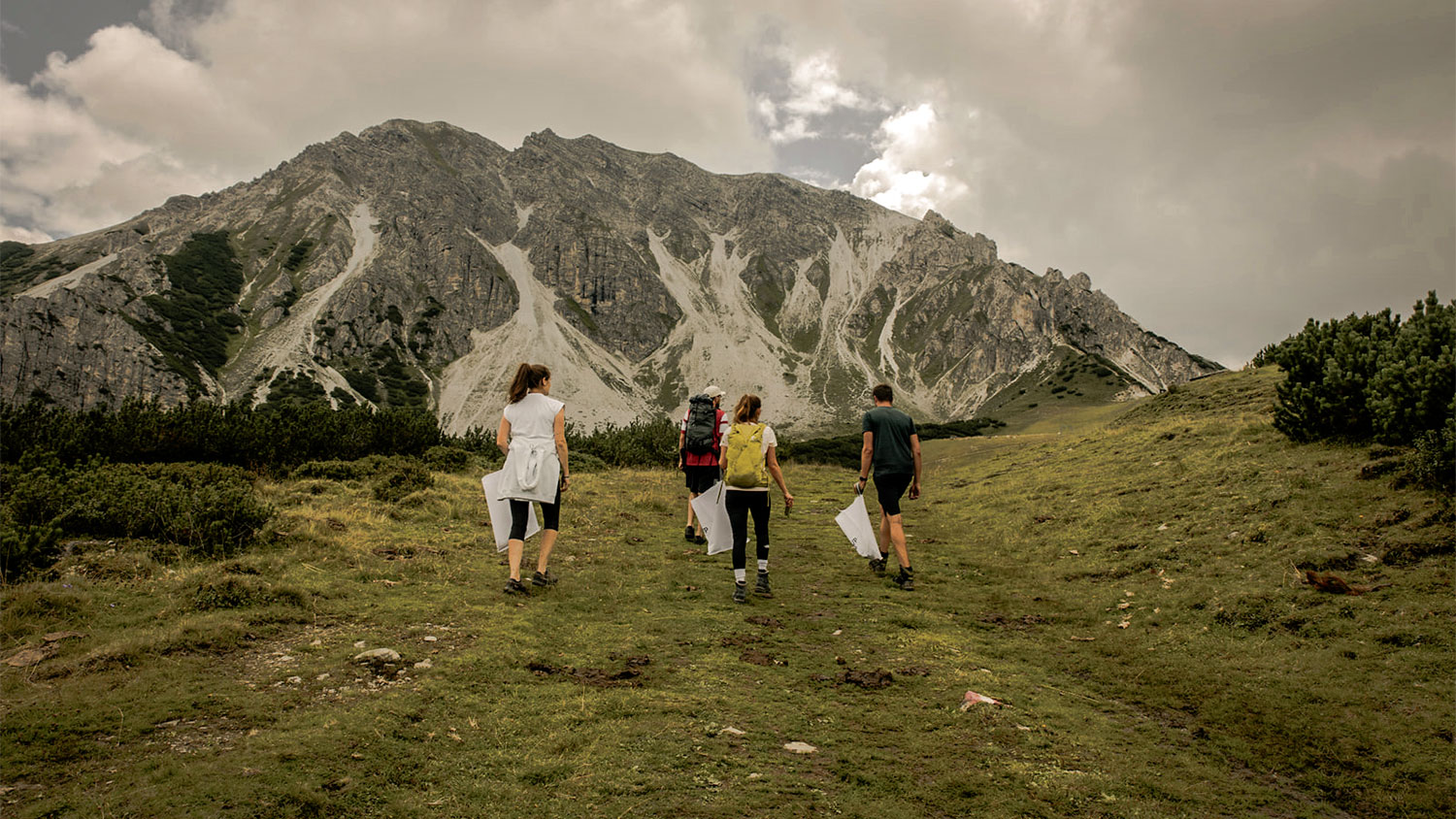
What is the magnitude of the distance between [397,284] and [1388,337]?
214384 millimetres

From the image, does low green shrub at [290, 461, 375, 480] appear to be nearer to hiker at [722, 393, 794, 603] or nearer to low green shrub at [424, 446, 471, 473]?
low green shrub at [424, 446, 471, 473]

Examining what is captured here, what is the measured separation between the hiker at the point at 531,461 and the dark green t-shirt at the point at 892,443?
4.51m

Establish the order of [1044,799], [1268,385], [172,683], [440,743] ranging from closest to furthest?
[1044,799]
[440,743]
[172,683]
[1268,385]

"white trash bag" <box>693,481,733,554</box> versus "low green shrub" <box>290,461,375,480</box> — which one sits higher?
"low green shrub" <box>290,461,375,480</box>

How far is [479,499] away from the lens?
14.6m

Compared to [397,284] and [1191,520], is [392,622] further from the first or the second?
Answer: [397,284]

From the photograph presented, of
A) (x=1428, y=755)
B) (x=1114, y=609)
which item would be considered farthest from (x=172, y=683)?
(x=1114, y=609)

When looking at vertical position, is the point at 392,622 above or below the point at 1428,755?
above

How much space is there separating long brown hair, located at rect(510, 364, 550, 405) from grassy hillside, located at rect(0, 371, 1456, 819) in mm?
2464

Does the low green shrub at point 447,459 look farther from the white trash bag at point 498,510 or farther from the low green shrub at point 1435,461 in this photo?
the low green shrub at point 1435,461

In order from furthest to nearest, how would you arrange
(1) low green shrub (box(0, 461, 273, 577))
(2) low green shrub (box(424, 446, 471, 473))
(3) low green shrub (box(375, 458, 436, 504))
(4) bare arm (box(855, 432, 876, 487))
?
(2) low green shrub (box(424, 446, 471, 473)) → (3) low green shrub (box(375, 458, 436, 504)) → (4) bare arm (box(855, 432, 876, 487)) → (1) low green shrub (box(0, 461, 273, 577))

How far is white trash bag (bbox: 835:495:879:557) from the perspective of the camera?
1069 cm

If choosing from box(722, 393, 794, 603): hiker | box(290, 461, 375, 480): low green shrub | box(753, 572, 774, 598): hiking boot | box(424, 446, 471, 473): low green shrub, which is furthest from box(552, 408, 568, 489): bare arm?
box(424, 446, 471, 473): low green shrub

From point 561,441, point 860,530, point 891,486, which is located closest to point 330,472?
point 561,441
